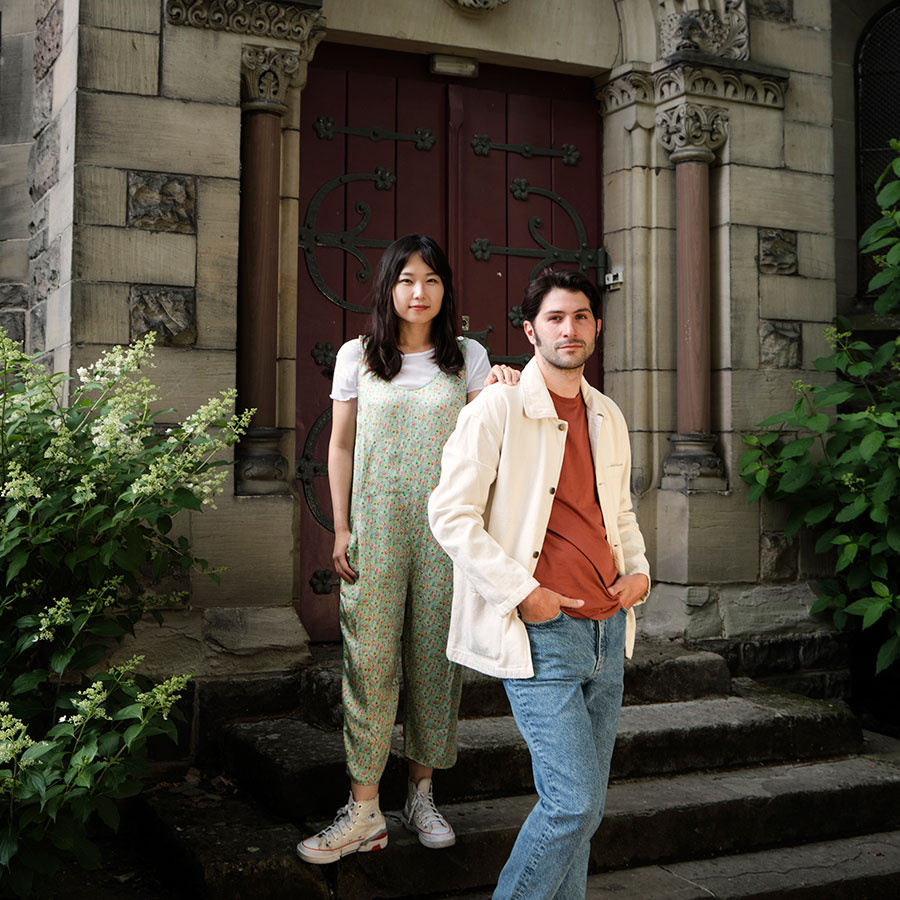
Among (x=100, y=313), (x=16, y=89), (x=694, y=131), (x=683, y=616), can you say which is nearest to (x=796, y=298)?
(x=694, y=131)

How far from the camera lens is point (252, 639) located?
12.4 feet

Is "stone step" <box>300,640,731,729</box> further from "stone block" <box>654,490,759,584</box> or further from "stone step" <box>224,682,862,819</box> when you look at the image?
"stone block" <box>654,490,759,584</box>

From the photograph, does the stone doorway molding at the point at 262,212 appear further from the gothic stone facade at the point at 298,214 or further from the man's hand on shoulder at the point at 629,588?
the man's hand on shoulder at the point at 629,588

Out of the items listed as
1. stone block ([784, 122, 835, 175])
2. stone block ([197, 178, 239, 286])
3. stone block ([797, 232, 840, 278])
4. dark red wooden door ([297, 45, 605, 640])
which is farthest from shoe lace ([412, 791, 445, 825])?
stone block ([784, 122, 835, 175])

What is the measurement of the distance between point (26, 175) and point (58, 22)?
632 mm

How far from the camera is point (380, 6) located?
4344 mm

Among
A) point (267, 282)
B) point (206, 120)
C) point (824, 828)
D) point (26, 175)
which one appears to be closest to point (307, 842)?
point (824, 828)

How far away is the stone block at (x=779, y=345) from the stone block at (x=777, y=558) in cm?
74

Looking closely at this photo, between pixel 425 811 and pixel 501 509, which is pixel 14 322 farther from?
pixel 501 509

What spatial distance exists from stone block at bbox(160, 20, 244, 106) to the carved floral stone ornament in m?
1.03

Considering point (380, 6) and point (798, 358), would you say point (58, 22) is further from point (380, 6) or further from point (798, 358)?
point (798, 358)

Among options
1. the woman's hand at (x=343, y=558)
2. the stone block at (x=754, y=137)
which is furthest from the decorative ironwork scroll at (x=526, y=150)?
the woman's hand at (x=343, y=558)

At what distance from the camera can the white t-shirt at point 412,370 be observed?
112 inches

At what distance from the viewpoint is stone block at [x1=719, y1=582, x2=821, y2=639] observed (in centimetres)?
455
